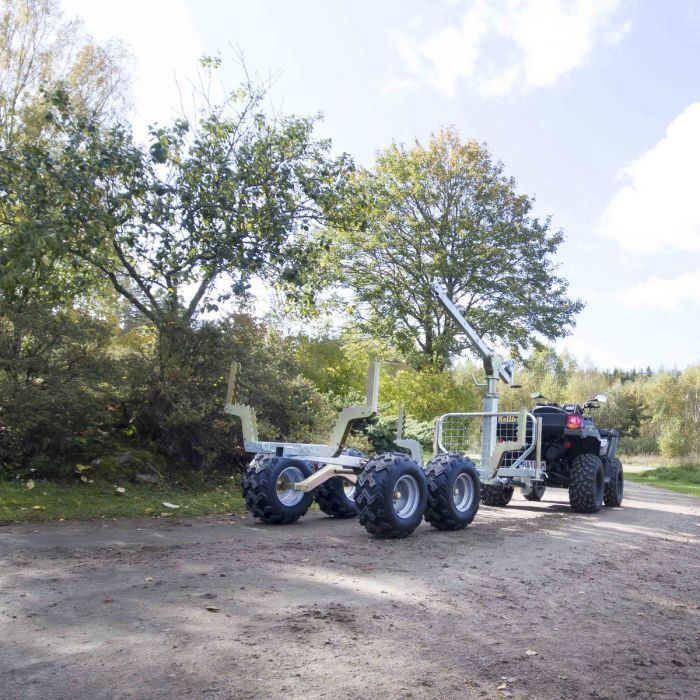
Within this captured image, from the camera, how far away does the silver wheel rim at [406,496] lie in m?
8.46

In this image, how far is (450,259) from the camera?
2984 centimetres

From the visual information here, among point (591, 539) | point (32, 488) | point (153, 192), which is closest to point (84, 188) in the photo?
point (153, 192)

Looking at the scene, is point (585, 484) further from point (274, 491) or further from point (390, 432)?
point (390, 432)

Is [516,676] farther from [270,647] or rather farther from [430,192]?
[430,192]

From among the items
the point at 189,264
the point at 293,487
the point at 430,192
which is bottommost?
the point at 293,487

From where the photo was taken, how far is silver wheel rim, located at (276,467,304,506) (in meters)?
9.37

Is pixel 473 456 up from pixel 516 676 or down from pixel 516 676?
up

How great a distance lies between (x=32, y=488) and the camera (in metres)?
10.4

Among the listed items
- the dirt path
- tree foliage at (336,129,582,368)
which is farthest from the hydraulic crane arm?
tree foliage at (336,129,582,368)

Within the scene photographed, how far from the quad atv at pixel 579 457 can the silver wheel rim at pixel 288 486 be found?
410 cm

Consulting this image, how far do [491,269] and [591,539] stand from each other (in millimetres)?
22179

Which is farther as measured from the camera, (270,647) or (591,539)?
(591,539)

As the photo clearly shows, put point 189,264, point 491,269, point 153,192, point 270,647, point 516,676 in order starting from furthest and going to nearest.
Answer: point 491,269 → point 189,264 → point 153,192 → point 270,647 → point 516,676

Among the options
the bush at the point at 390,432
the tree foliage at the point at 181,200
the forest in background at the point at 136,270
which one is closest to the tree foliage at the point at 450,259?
the bush at the point at 390,432
